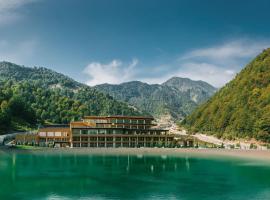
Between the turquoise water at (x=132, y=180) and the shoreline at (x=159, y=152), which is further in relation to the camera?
the shoreline at (x=159, y=152)

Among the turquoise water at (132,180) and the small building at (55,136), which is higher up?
the small building at (55,136)

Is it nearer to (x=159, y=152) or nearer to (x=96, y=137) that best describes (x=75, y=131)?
(x=96, y=137)

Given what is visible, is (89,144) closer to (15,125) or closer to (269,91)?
(15,125)

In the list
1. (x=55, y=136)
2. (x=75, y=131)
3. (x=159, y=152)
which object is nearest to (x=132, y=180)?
(x=159, y=152)

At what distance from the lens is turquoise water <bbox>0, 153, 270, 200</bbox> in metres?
59.5

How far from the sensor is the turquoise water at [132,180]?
59469 mm

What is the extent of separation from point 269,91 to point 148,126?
61.5m

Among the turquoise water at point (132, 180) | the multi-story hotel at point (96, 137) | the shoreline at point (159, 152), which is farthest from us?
the multi-story hotel at point (96, 137)

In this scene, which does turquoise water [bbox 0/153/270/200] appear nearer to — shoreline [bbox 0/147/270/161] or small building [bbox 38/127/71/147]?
shoreline [bbox 0/147/270/161]

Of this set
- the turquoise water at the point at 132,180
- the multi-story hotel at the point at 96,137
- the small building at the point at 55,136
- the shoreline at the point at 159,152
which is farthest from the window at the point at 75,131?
the turquoise water at the point at 132,180

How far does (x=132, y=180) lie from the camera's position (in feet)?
242

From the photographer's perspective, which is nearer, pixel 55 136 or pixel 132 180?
pixel 132 180

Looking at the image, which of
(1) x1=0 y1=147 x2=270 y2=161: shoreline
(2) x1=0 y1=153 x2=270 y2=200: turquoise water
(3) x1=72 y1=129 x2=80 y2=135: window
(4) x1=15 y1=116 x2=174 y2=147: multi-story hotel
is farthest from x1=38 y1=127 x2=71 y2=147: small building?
(2) x1=0 y1=153 x2=270 y2=200: turquoise water

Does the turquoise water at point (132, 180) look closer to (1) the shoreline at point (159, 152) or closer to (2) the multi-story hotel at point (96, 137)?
(1) the shoreline at point (159, 152)
